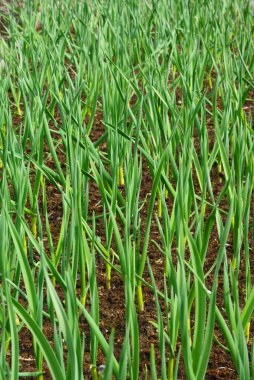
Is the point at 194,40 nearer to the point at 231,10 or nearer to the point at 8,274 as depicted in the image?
the point at 231,10

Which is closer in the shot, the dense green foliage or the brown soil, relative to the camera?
the dense green foliage

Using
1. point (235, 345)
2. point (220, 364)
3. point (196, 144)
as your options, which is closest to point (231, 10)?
point (196, 144)

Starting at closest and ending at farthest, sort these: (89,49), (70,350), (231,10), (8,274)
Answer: (70,350)
(8,274)
(89,49)
(231,10)

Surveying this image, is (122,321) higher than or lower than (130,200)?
lower

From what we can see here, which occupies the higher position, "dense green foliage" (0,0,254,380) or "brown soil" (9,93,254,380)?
"dense green foliage" (0,0,254,380)

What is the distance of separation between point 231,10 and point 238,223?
8.02 feet

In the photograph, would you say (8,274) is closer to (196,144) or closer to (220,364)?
(220,364)

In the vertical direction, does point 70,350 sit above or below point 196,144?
above

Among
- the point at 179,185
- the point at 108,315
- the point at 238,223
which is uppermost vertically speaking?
the point at 179,185

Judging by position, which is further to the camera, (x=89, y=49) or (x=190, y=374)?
(x=89, y=49)

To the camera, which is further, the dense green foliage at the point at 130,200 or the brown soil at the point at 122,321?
the brown soil at the point at 122,321

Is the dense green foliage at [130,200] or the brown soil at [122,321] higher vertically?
the dense green foliage at [130,200]

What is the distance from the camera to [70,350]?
5.04ft

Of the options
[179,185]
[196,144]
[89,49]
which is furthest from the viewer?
[89,49]
